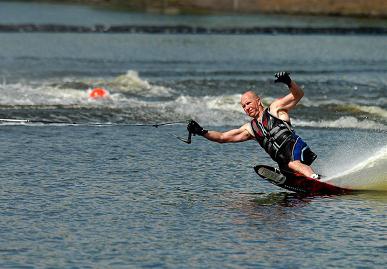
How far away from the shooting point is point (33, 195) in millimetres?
16469

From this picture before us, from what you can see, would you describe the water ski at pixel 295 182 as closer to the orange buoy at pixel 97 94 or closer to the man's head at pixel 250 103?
the man's head at pixel 250 103

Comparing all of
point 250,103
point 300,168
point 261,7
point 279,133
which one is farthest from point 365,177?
point 261,7

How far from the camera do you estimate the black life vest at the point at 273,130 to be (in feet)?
52.8

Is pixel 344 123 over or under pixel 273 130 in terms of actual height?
under

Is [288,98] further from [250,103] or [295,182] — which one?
[295,182]

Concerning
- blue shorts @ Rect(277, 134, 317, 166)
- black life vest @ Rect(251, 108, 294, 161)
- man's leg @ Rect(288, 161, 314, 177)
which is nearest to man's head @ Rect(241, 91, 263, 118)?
black life vest @ Rect(251, 108, 294, 161)

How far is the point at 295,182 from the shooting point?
53.5 feet

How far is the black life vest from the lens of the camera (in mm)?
16094

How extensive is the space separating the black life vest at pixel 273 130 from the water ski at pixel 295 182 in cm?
39

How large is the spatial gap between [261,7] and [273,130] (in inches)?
3405

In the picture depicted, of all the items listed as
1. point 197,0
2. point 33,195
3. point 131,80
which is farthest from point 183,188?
point 197,0

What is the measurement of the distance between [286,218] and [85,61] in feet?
109

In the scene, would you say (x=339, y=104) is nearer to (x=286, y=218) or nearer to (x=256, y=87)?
(x=256, y=87)

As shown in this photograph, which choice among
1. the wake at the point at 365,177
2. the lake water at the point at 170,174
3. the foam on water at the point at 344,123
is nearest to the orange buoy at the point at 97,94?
the lake water at the point at 170,174
